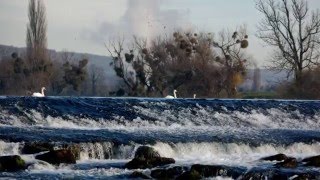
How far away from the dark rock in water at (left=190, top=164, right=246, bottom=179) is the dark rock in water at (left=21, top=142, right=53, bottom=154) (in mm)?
5080

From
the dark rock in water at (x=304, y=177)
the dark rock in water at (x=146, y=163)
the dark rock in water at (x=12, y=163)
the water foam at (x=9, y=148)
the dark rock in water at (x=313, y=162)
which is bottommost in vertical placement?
the dark rock in water at (x=304, y=177)

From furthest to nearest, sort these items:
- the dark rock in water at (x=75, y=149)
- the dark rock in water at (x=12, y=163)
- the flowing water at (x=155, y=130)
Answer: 1. the flowing water at (x=155, y=130)
2. the dark rock in water at (x=75, y=149)
3. the dark rock in water at (x=12, y=163)

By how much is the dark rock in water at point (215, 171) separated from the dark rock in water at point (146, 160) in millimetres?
1452

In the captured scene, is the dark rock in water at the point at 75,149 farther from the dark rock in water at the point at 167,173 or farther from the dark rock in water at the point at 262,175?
the dark rock in water at the point at 262,175

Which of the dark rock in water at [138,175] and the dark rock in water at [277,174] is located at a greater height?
the dark rock in water at [138,175]

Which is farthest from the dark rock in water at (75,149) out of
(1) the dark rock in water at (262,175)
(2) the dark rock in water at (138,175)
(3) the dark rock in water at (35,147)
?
(1) the dark rock in water at (262,175)

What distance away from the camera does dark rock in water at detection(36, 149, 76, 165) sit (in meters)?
18.5

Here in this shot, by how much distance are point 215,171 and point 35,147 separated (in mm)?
5936

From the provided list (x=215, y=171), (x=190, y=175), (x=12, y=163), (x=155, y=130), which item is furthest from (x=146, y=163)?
(x=155, y=130)

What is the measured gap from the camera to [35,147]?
779 inches

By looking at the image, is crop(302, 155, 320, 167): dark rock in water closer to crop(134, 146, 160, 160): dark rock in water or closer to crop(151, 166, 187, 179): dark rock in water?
crop(151, 166, 187, 179): dark rock in water

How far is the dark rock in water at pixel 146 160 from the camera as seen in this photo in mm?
18469

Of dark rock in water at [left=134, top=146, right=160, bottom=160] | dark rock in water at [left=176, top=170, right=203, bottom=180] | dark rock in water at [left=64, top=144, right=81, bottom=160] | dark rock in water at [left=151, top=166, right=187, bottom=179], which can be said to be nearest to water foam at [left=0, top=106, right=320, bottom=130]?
dark rock in water at [left=64, top=144, right=81, bottom=160]

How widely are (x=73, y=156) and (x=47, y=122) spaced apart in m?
8.28
